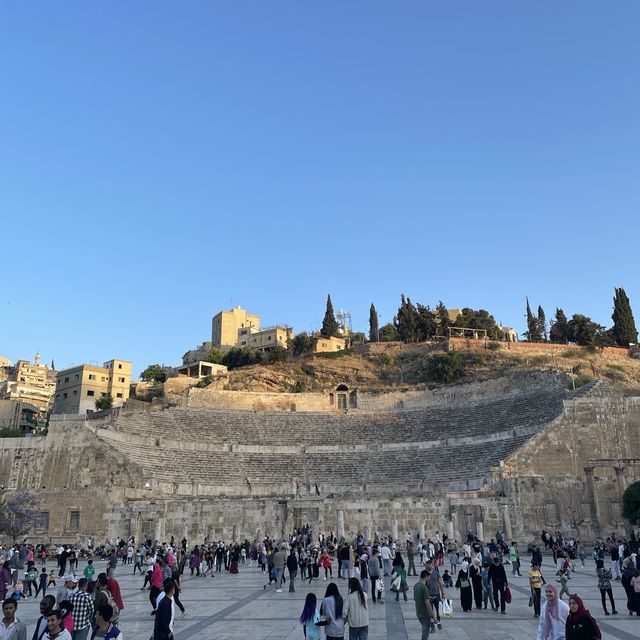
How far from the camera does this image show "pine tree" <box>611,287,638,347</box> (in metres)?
73.1

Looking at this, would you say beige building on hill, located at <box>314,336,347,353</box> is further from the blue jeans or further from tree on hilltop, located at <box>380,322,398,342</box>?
the blue jeans

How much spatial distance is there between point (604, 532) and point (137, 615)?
28819mm

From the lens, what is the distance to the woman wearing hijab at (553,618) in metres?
7.48

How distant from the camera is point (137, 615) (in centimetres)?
1447

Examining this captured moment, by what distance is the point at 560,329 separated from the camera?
76062 millimetres

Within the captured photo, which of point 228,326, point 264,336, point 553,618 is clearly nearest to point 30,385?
point 228,326

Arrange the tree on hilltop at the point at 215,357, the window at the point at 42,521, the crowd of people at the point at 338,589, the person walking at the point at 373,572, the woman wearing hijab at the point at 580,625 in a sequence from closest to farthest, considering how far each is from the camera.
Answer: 1. the woman wearing hijab at the point at 580,625
2. the crowd of people at the point at 338,589
3. the person walking at the point at 373,572
4. the window at the point at 42,521
5. the tree on hilltop at the point at 215,357

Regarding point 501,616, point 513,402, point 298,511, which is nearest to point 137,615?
point 501,616

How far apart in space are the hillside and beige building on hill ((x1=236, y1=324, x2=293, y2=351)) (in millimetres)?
23971

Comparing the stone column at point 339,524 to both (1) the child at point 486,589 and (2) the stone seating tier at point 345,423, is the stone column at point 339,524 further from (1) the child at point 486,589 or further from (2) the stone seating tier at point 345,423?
(1) the child at point 486,589

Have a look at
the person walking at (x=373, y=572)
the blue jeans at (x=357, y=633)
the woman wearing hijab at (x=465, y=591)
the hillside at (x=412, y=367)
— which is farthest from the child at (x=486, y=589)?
the hillside at (x=412, y=367)

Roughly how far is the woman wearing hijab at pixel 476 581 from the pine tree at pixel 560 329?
65001mm

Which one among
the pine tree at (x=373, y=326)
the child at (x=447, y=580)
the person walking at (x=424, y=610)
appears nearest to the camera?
the person walking at (x=424, y=610)

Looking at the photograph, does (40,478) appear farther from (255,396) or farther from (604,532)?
(604,532)
